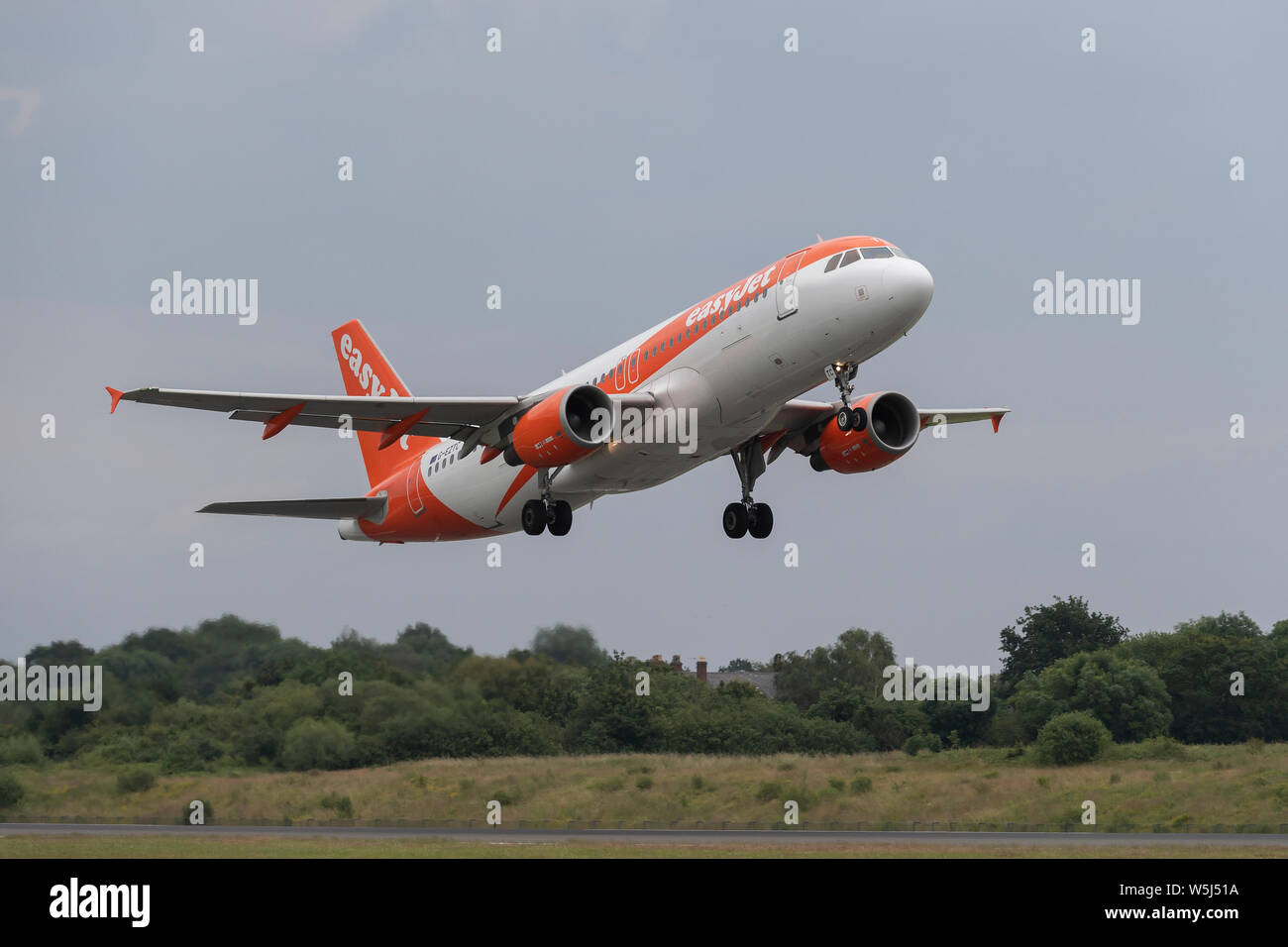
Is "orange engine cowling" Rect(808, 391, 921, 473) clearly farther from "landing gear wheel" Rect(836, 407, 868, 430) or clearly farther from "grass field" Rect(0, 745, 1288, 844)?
"grass field" Rect(0, 745, 1288, 844)

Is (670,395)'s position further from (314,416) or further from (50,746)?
(50,746)

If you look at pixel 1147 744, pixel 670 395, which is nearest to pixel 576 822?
pixel 670 395

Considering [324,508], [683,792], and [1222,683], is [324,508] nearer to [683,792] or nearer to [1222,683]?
[683,792]

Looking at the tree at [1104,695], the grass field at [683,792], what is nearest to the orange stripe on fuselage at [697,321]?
the grass field at [683,792]

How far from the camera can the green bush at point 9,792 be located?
48000mm

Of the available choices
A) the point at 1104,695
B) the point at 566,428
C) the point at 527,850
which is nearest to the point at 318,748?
the point at 527,850

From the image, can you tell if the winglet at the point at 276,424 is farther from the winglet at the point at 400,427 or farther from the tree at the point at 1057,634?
the tree at the point at 1057,634

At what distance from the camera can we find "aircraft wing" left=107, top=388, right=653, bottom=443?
33.7 m

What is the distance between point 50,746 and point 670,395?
98.1 ft

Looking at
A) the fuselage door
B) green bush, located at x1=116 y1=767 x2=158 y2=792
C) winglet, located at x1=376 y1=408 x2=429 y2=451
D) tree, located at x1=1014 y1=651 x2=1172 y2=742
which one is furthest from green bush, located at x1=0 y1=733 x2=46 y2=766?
tree, located at x1=1014 y1=651 x2=1172 y2=742

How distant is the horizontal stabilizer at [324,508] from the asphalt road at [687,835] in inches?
367

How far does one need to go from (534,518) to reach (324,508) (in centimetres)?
918

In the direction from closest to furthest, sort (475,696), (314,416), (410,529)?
(314,416), (410,529), (475,696)
